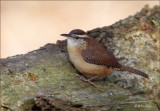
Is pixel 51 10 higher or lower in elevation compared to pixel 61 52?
higher

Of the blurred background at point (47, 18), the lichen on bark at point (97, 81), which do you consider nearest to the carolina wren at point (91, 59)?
the lichen on bark at point (97, 81)

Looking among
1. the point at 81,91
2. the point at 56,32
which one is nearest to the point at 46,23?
the point at 56,32

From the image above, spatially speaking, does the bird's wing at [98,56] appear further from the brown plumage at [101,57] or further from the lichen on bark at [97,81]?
the lichen on bark at [97,81]

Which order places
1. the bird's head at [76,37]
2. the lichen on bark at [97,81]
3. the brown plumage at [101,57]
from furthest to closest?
the bird's head at [76,37] < the brown plumage at [101,57] < the lichen on bark at [97,81]

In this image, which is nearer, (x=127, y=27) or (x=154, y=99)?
(x=154, y=99)

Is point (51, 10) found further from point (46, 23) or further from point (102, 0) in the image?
point (102, 0)

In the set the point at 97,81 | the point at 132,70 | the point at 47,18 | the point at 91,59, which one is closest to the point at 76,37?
the point at 91,59

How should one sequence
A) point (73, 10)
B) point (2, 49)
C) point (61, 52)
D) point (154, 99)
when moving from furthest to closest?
point (73, 10)
point (2, 49)
point (61, 52)
point (154, 99)
